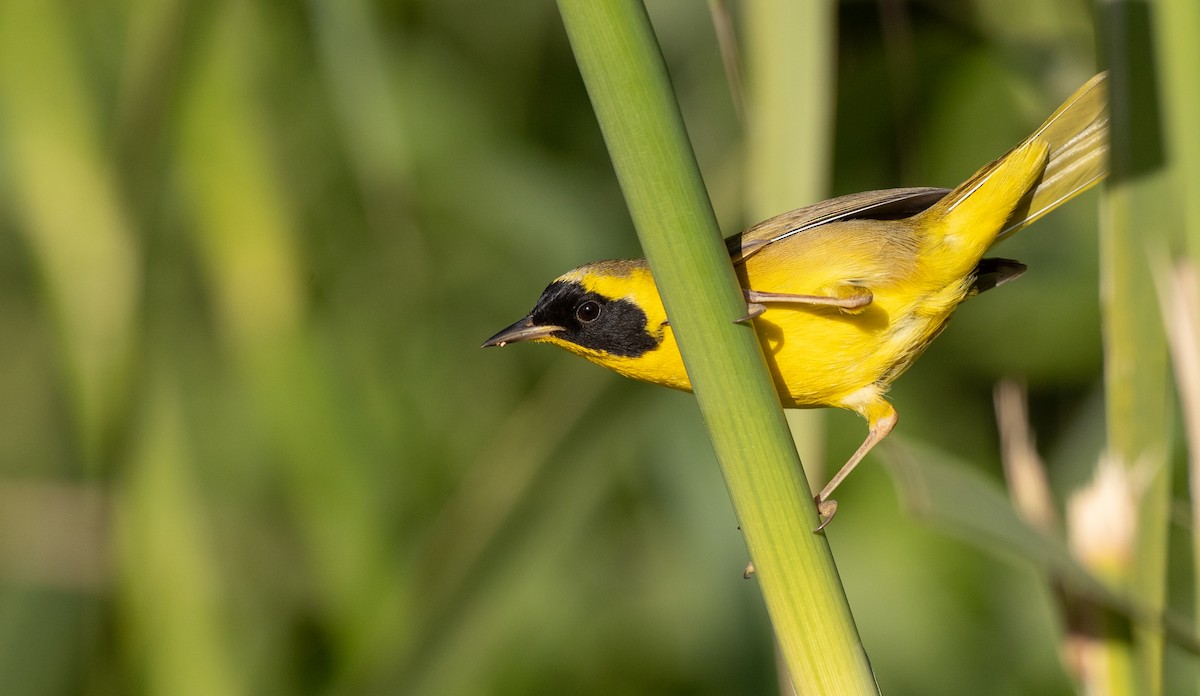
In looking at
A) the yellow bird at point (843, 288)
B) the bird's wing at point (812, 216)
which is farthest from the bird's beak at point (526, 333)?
the bird's wing at point (812, 216)

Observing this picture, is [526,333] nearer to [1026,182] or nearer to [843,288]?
[843,288]

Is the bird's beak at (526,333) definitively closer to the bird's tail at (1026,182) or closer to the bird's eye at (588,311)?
the bird's eye at (588,311)

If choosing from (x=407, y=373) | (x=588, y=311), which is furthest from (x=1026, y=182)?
(x=407, y=373)

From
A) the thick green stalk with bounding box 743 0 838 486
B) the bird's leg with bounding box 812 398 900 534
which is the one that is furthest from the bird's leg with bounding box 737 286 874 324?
the bird's leg with bounding box 812 398 900 534

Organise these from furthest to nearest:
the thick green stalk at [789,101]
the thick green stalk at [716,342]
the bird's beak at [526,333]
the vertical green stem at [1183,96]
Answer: the bird's beak at [526,333], the thick green stalk at [789,101], the vertical green stem at [1183,96], the thick green stalk at [716,342]

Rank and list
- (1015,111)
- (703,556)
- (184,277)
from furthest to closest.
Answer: (1015,111) < (184,277) < (703,556)

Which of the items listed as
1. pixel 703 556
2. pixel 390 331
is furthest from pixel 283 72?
pixel 703 556

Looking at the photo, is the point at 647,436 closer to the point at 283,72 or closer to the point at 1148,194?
the point at 283,72

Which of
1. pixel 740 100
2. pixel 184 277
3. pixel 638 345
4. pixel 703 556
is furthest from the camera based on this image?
pixel 184 277
